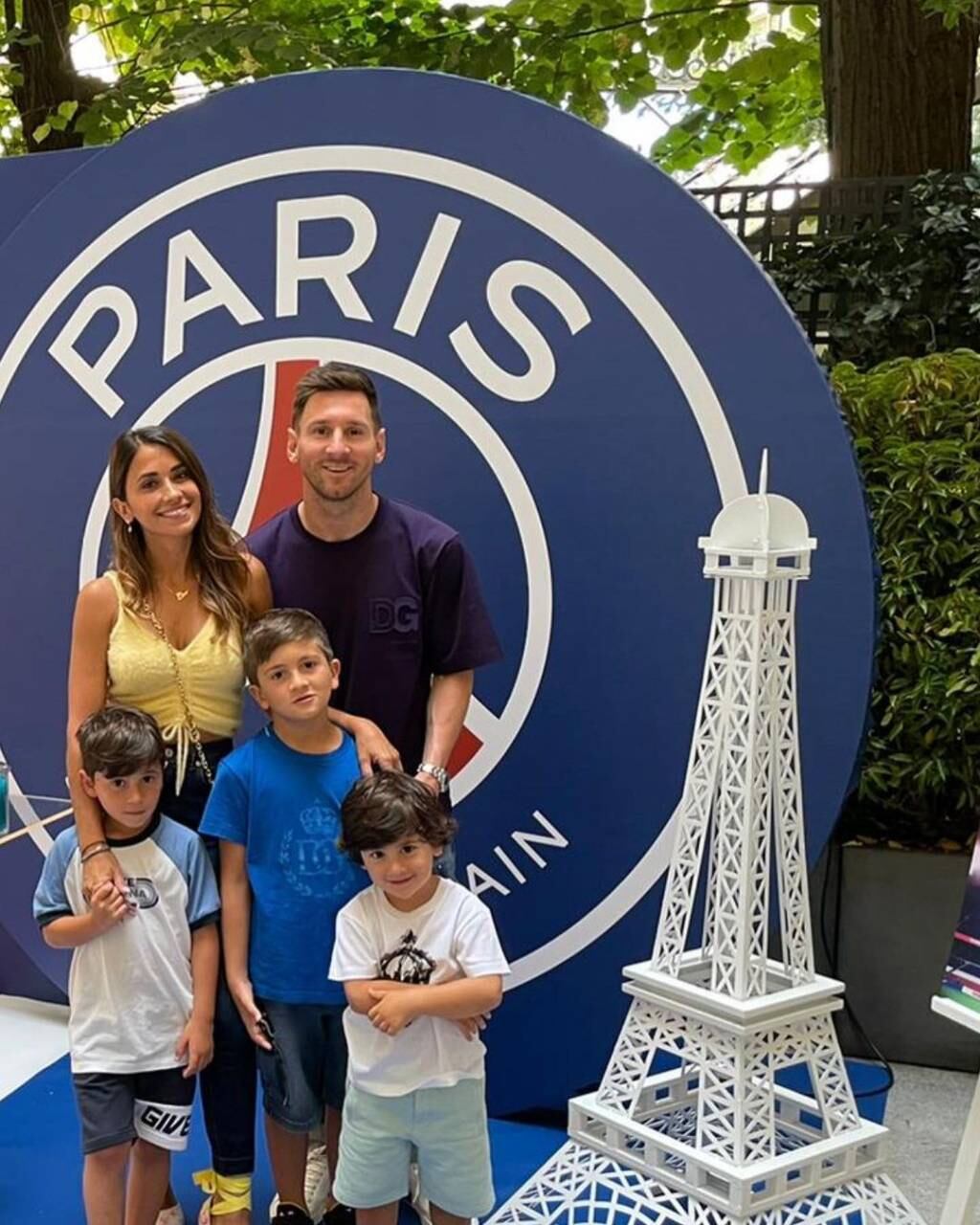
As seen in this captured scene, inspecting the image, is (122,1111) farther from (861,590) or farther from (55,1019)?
(861,590)

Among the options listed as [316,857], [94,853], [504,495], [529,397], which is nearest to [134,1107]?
[94,853]

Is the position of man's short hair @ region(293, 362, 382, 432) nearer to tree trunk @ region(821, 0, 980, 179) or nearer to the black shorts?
the black shorts

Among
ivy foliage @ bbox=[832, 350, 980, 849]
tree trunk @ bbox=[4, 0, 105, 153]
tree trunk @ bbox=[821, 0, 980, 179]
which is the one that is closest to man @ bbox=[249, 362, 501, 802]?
ivy foliage @ bbox=[832, 350, 980, 849]

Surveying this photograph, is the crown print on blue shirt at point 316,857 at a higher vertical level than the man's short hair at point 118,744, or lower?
lower

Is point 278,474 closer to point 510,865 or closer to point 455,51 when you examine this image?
point 510,865

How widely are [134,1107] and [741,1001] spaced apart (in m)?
1.18

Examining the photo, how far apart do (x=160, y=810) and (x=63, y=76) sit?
5.21 meters

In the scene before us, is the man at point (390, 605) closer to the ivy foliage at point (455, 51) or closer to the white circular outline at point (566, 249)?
the white circular outline at point (566, 249)

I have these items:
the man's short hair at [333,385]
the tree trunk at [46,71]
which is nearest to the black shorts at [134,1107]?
the man's short hair at [333,385]

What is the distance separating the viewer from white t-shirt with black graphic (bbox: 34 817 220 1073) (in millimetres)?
2531

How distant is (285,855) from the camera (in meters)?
2.53

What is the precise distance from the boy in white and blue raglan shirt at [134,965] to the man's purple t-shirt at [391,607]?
1.43ft

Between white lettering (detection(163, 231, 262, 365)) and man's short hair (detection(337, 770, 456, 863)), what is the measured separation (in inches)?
67.6

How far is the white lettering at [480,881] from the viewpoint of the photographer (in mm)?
3451
